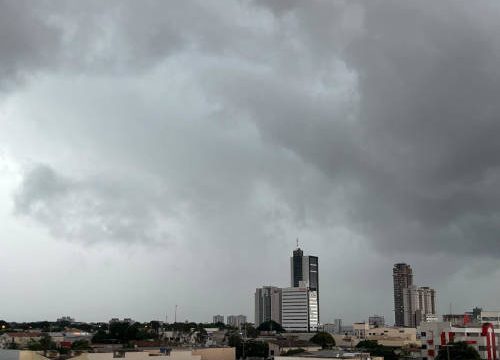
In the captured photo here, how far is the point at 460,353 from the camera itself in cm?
11238

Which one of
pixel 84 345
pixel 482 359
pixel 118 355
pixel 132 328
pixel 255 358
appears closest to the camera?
pixel 118 355

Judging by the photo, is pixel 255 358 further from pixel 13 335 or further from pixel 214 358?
pixel 13 335

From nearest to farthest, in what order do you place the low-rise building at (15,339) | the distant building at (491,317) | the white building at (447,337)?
1. the white building at (447,337)
2. the distant building at (491,317)
3. the low-rise building at (15,339)

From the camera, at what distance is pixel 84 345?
135m

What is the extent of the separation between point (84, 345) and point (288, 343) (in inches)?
2189

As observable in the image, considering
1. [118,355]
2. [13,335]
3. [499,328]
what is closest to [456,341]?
[499,328]

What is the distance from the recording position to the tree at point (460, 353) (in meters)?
111

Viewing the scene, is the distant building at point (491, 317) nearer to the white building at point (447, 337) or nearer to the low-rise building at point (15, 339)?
the white building at point (447, 337)

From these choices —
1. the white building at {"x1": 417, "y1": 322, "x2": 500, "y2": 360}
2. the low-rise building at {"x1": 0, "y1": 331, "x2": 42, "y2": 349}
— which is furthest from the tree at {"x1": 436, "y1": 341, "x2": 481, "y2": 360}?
the low-rise building at {"x1": 0, "y1": 331, "x2": 42, "y2": 349}

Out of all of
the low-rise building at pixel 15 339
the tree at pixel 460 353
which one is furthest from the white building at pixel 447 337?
the low-rise building at pixel 15 339

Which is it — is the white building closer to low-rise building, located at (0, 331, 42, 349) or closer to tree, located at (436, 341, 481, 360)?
tree, located at (436, 341, 481, 360)

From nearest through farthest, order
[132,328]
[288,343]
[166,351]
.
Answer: [166,351], [288,343], [132,328]

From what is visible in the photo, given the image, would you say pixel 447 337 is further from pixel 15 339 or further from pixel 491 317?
pixel 15 339

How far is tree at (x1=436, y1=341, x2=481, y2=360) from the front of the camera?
11106 centimetres
